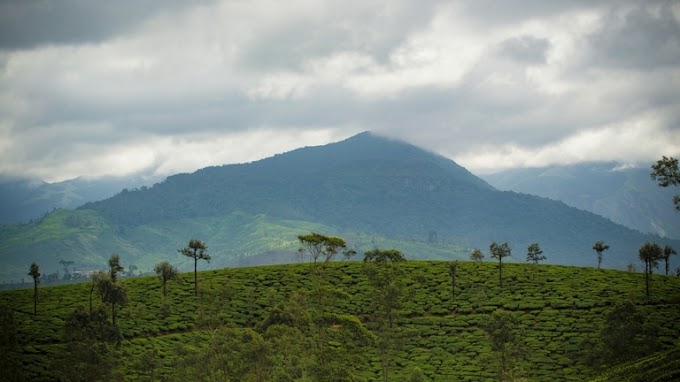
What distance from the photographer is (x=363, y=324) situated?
334 ft

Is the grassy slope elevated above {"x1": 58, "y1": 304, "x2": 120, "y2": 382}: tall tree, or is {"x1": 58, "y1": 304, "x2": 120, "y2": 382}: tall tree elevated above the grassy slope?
the grassy slope

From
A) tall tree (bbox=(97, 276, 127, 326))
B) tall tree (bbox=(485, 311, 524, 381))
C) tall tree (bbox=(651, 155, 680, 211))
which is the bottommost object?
tall tree (bbox=(485, 311, 524, 381))

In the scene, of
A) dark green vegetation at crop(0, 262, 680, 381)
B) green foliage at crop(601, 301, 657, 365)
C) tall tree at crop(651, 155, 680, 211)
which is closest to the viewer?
tall tree at crop(651, 155, 680, 211)

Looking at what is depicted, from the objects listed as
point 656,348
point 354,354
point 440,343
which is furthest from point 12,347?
point 656,348

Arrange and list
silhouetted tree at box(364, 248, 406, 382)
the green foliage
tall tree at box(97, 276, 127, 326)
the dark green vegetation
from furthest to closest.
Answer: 1. tall tree at box(97, 276, 127, 326)
2. silhouetted tree at box(364, 248, 406, 382)
3. the dark green vegetation
4. the green foliage

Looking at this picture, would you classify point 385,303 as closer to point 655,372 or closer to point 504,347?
point 504,347

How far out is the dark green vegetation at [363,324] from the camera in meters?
78.8

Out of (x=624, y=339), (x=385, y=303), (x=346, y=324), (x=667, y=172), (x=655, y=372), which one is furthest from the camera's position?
(x=385, y=303)

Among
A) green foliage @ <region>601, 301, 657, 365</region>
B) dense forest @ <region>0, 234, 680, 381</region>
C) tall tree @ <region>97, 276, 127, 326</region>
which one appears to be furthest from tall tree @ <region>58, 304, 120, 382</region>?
green foliage @ <region>601, 301, 657, 365</region>

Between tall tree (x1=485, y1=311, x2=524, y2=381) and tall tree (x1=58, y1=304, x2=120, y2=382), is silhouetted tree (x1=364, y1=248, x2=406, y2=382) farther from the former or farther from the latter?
tall tree (x1=58, y1=304, x2=120, y2=382)

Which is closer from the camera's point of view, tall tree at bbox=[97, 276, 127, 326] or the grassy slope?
the grassy slope

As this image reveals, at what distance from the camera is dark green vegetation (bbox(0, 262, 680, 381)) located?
78.8 m

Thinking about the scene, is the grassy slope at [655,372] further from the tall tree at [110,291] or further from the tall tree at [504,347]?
the tall tree at [110,291]

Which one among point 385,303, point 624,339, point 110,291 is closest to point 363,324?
point 385,303
